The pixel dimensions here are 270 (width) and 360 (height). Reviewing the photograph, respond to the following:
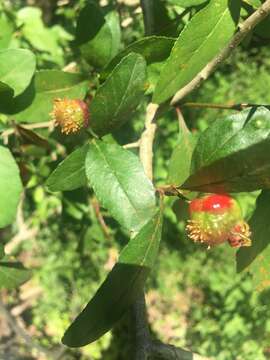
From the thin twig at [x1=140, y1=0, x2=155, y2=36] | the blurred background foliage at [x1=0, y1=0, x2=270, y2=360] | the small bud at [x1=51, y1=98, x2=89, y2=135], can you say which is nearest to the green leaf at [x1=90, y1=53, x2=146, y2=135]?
the small bud at [x1=51, y1=98, x2=89, y2=135]

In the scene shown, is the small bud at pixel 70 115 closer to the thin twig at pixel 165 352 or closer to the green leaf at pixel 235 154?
the green leaf at pixel 235 154

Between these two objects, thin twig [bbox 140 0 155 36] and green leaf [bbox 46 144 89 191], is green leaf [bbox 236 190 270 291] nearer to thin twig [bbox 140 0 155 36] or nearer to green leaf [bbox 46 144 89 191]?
green leaf [bbox 46 144 89 191]

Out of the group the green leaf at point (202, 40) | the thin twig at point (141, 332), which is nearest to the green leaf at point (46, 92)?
the green leaf at point (202, 40)

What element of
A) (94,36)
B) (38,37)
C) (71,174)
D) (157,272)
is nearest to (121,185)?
(71,174)

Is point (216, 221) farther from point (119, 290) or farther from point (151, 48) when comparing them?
point (151, 48)

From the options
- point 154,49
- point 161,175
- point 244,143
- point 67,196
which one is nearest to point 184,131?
point 154,49

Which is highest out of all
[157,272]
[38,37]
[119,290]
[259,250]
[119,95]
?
[119,95]

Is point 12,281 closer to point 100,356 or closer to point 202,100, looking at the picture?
point 100,356
